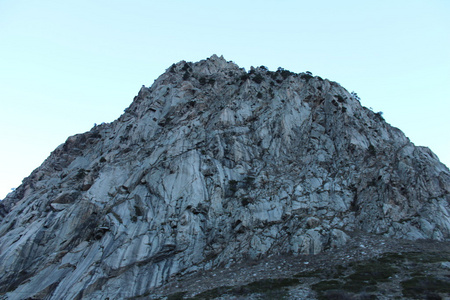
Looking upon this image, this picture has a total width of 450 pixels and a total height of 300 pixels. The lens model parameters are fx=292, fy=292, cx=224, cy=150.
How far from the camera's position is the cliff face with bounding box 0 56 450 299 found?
3189 centimetres

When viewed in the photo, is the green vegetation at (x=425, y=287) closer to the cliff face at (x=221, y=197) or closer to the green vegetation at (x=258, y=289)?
the green vegetation at (x=258, y=289)

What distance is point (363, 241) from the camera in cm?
3008

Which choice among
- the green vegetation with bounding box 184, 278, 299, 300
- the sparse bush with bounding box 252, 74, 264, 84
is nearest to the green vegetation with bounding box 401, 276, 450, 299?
the green vegetation with bounding box 184, 278, 299, 300

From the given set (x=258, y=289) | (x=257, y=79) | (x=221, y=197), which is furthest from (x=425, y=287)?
(x=257, y=79)

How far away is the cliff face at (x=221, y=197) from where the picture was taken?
31.9 metres

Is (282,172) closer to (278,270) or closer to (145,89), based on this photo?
(278,270)

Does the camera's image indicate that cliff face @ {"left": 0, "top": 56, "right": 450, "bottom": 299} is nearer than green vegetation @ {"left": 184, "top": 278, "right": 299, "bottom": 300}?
No

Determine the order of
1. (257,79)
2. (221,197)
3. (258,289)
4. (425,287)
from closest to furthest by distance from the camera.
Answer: (425,287), (258,289), (221,197), (257,79)

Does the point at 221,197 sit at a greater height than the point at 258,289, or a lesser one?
greater

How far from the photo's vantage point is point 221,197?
130 feet

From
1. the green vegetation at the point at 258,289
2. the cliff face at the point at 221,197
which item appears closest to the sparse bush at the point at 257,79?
the cliff face at the point at 221,197

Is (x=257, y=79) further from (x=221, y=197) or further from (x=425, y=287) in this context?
(x=425, y=287)

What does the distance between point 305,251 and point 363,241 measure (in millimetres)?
6144

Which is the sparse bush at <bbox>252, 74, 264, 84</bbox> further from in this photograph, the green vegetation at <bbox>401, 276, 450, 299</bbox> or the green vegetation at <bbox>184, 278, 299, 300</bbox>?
the green vegetation at <bbox>401, 276, 450, 299</bbox>
